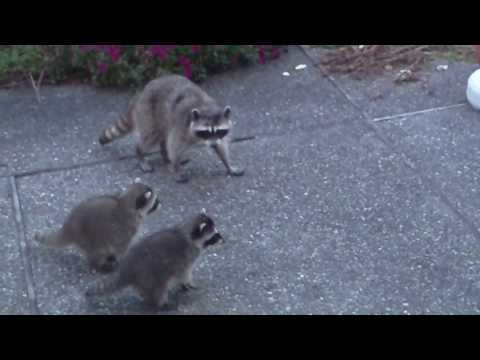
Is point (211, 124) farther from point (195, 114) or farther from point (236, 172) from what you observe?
point (236, 172)

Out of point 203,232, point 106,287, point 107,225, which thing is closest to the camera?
point 106,287

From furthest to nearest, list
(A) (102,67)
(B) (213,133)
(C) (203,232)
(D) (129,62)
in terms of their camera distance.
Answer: (D) (129,62) → (A) (102,67) → (B) (213,133) → (C) (203,232)

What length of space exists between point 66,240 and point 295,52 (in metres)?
3.19

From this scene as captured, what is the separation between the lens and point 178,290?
4289 mm

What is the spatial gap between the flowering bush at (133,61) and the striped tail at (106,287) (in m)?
2.55

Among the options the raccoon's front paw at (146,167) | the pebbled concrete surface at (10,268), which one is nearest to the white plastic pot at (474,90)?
the raccoon's front paw at (146,167)

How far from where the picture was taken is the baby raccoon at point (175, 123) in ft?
17.5

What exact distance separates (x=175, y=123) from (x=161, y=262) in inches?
62.6

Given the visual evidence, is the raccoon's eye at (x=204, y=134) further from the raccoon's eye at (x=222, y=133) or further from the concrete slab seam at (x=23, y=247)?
the concrete slab seam at (x=23, y=247)

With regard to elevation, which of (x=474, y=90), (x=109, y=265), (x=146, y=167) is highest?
(x=474, y=90)

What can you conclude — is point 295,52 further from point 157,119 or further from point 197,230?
point 197,230

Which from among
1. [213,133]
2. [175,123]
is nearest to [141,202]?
[213,133]

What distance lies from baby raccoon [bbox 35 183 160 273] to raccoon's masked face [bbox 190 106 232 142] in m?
0.98

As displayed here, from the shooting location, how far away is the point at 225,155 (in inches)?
211
